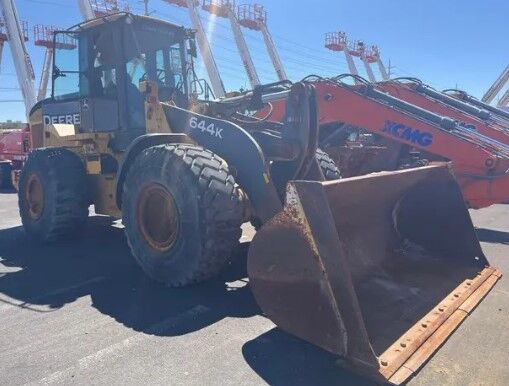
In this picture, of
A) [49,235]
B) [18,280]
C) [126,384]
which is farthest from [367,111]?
[126,384]

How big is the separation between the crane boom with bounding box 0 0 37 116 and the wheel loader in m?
14.0

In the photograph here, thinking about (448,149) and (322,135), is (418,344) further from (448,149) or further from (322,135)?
(322,135)

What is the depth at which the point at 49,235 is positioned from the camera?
625 cm

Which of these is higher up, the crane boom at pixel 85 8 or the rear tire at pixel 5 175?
the crane boom at pixel 85 8

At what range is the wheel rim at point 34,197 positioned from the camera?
257 inches

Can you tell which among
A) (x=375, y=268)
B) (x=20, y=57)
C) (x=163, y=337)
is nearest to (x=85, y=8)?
(x=20, y=57)

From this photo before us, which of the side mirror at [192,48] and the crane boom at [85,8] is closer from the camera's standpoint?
the side mirror at [192,48]

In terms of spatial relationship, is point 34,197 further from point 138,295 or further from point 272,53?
point 272,53

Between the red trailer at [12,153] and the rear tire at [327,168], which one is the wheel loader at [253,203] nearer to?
the rear tire at [327,168]

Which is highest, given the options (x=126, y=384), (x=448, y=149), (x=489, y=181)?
(x=448, y=149)

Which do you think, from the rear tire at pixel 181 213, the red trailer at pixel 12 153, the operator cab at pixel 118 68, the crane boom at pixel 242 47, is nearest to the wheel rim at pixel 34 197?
the operator cab at pixel 118 68

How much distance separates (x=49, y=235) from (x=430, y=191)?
4.77 m

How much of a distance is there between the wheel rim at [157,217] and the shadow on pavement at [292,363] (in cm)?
147

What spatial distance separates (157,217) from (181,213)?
1.80 ft
